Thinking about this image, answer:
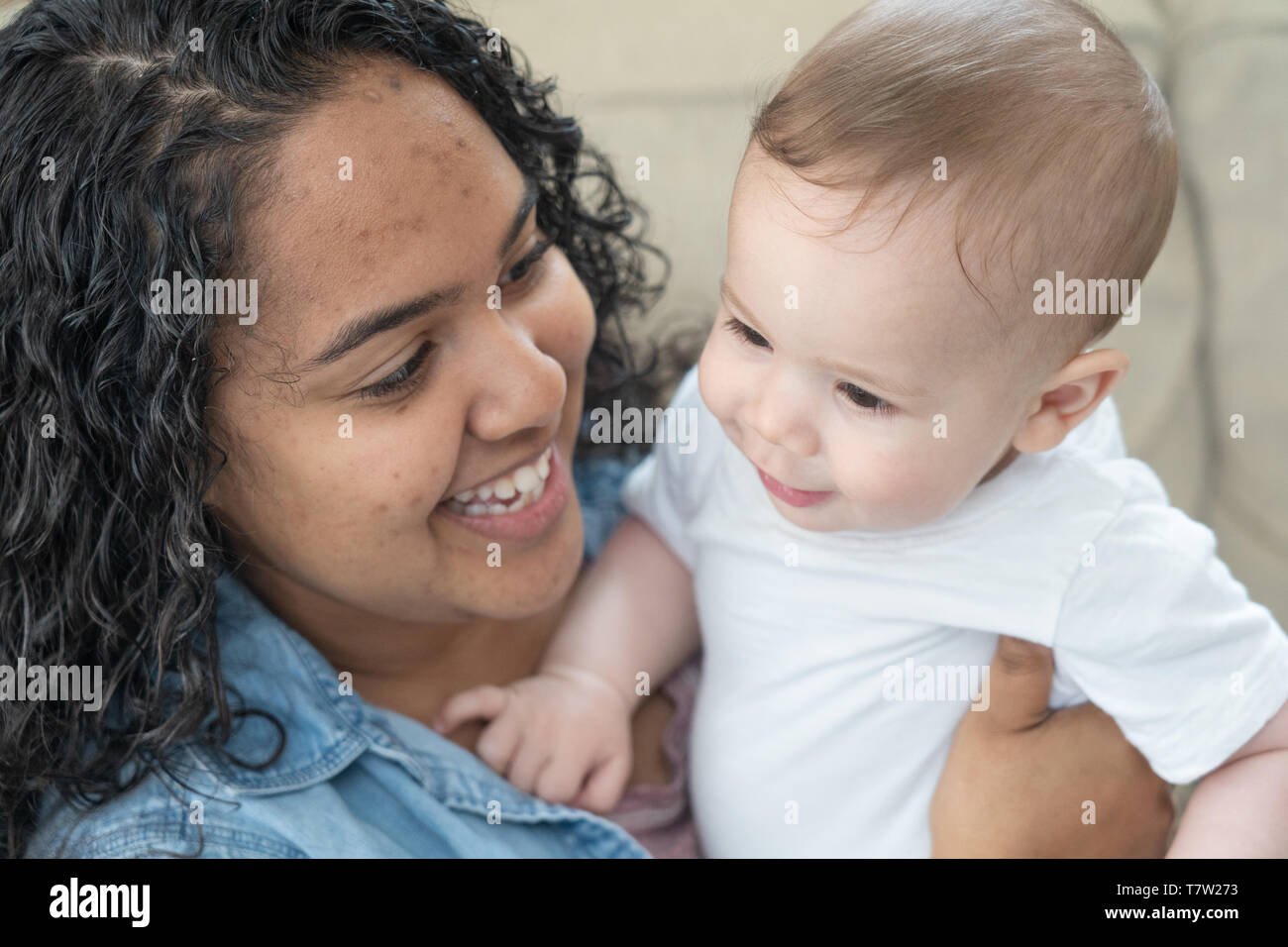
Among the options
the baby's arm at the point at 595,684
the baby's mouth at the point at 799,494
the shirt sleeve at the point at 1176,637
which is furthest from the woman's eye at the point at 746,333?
the baby's arm at the point at 595,684

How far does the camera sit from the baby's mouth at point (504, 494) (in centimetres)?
104

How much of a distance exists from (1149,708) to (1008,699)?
0.12m

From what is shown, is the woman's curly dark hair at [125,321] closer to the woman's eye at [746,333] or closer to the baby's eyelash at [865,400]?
the woman's eye at [746,333]

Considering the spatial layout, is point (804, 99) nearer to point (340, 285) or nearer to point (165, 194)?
point (340, 285)

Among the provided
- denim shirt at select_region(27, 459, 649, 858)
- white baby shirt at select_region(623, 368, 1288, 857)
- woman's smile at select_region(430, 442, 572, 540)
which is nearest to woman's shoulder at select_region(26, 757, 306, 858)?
denim shirt at select_region(27, 459, 649, 858)

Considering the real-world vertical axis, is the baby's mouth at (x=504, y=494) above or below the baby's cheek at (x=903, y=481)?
below

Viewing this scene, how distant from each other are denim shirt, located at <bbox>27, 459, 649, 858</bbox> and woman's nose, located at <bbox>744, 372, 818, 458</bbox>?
0.47 m

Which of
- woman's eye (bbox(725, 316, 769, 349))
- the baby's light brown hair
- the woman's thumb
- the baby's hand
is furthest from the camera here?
the baby's hand

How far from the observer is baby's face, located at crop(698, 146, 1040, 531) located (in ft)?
2.66

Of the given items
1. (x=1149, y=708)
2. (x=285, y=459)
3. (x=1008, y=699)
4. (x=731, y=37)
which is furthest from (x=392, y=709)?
(x=731, y=37)

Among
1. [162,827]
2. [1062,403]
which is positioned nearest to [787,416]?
[1062,403]

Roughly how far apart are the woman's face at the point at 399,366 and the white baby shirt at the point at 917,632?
21 centimetres

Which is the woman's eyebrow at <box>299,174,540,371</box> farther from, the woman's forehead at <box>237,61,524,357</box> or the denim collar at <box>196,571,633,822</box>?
the denim collar at <box>196,571,633,822</box>

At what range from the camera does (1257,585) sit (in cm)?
145
